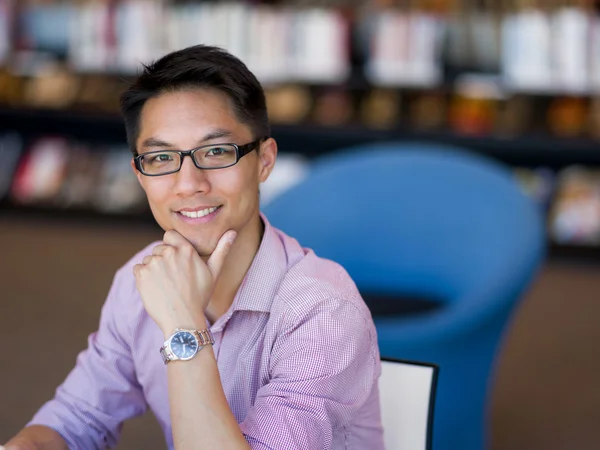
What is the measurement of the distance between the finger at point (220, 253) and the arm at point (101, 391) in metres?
0.26

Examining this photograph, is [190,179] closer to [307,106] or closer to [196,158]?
[196,158]

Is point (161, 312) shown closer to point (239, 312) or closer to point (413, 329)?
point (239, 312)

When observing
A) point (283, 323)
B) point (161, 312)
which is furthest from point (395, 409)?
point (161, 312)

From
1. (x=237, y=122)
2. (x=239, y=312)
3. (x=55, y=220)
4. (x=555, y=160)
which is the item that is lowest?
(x=55, y=220)

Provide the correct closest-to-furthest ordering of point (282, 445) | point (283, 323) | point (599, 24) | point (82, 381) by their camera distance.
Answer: point (282, 445) < point (283, 323) < point (82, 381) < point (599, 24)

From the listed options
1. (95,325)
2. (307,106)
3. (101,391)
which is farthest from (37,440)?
(307,106)

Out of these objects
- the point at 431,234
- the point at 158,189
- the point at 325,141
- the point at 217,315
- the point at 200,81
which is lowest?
the point at 325,141

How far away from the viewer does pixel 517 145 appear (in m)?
4.88

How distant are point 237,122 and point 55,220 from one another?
13.4ft

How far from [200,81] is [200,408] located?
548 mm

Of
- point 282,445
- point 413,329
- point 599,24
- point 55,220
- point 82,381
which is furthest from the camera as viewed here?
point 55,220

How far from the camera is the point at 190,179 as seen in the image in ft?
4.98

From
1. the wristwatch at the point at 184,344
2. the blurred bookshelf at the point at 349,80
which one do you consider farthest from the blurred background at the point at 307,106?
the wristwatch at the point at 184,344

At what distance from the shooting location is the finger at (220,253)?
1.52 meters
